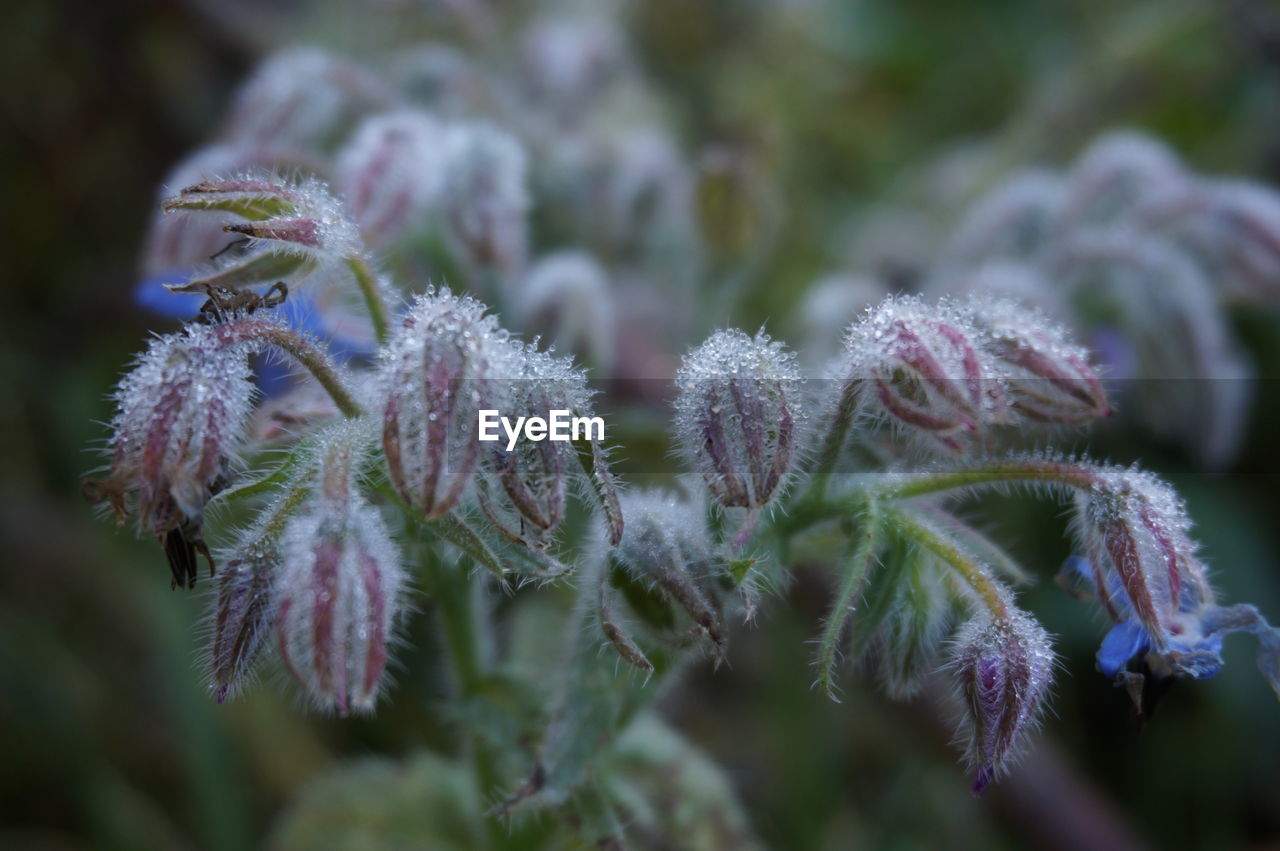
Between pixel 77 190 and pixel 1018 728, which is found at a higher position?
pixel 77 190

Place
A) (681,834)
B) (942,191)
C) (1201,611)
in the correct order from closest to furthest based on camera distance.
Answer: (1201,611)
(681,834)
(942,191)

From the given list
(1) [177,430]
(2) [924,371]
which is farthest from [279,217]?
(2) [924,371]

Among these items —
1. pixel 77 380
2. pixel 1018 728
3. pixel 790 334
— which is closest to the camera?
pixel 1018 728

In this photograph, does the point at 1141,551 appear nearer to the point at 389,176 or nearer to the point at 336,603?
the point at 336,603

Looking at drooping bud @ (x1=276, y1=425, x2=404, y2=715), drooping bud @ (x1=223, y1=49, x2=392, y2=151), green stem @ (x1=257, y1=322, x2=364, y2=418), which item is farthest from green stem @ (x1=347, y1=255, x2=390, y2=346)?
drooping bud @ (x1=223, y1=49, x2=392, y2=151)

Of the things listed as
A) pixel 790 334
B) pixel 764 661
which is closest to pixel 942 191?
pixel 790 334

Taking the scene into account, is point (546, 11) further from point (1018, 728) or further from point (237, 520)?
point (1018, 728)
